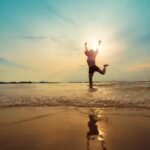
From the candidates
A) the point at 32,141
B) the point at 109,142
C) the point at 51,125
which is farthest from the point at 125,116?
the point at 32,141

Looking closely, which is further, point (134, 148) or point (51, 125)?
point (51, 125)

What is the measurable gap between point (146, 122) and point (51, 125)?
7.00 feet

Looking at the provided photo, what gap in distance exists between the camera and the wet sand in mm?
4562

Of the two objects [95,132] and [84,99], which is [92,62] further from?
[95,132]

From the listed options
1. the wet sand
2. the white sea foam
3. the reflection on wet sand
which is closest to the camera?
the wet sand

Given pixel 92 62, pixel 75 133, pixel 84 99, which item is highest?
pixel 92 62

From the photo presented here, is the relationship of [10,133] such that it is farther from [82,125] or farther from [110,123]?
[110,123]

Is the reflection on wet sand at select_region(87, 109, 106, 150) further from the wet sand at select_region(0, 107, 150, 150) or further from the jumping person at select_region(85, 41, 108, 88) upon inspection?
the jumping person at select_region(85, 41, 108, 88)

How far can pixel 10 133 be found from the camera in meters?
5.57

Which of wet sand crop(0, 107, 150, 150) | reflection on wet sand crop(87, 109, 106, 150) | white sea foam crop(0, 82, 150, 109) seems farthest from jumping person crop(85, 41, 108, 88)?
reflection on wet sand crop(87, 109, 106, 150)

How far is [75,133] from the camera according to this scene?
5.50m

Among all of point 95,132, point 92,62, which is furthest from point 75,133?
point 92,62

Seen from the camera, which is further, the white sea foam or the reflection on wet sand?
the white sea foam

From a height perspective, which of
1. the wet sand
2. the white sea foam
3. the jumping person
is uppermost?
the jumping person
